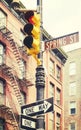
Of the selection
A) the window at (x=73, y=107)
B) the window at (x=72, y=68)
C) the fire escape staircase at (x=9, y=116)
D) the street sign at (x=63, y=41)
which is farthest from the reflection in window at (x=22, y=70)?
the window at (x=72, y=68)

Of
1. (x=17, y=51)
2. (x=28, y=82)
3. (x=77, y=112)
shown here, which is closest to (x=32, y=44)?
(x=17, y=51)

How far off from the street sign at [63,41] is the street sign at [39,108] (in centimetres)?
147

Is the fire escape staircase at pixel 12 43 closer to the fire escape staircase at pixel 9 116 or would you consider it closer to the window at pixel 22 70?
the window at pixel 22 70

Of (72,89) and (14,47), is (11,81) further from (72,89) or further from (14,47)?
(72,89)

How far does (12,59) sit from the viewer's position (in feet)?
113

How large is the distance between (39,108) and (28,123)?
45 cm

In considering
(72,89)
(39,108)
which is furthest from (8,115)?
(72,89)

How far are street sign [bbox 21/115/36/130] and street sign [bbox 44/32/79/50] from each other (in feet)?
6.21

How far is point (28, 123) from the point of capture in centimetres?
916

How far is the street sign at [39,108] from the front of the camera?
9133 mm

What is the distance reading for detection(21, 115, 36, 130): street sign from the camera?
358 inches

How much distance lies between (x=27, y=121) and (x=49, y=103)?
0.68 metres

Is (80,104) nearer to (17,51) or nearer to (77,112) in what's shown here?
(77,112)

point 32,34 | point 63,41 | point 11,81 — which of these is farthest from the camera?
point 11,81
